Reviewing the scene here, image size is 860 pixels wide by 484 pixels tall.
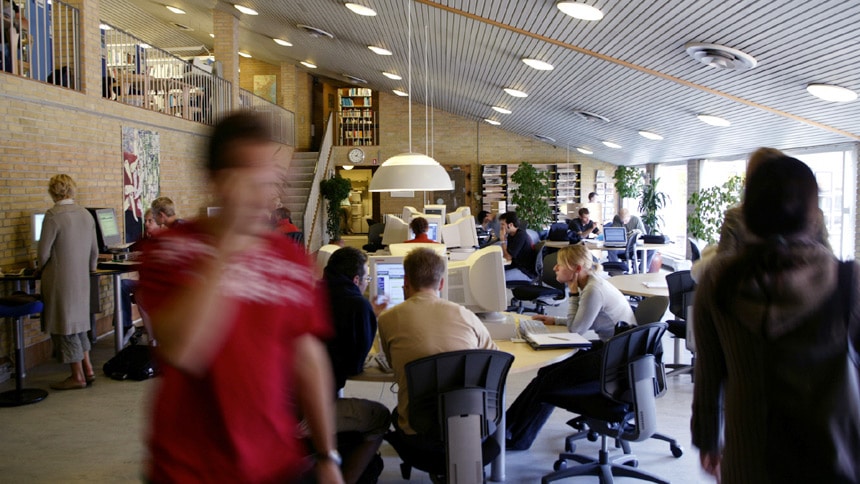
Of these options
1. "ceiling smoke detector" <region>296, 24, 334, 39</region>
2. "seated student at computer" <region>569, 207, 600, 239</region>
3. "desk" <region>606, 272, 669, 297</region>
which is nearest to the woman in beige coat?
"desk" <region>606, 272, 669, 297</region>

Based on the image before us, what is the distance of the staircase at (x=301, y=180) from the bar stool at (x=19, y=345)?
9539 mm

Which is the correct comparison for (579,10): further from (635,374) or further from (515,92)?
(515,92)

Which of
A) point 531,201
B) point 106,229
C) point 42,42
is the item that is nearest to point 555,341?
point 106,229

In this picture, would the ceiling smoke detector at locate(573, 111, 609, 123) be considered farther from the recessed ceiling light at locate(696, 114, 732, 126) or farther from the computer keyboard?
the computer keyboard

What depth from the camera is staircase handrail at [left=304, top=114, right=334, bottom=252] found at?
51.8ft

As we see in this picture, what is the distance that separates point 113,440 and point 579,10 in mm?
4782

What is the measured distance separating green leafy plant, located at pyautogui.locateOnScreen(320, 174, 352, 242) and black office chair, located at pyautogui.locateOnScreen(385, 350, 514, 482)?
1368cm

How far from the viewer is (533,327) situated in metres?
4.62

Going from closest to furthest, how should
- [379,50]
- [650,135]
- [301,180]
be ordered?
[650,135]
[379,50]
[301,180]

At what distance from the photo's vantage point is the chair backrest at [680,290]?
239 inches

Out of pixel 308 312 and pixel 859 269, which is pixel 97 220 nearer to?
pixel 308 312

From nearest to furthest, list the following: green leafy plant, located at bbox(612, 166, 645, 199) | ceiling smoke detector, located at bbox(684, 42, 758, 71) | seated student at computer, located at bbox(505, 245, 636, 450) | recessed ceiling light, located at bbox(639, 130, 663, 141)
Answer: seated student at computer, located at bbox(505, 245, 636, 450) → ceiling smoke detector, located at bbox(684, 42, 758, 71) → recessed ceiling light, located at bbox(639, 130, 663, 141) → green leafy plant, located at bbox(612, 166, 645, 199)

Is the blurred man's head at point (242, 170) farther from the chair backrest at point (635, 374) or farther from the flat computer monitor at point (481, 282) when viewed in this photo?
the flat computer monitor at point (481, 282)

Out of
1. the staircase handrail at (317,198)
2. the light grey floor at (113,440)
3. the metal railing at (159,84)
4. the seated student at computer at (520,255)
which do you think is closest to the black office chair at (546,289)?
the seated student at computer at (520,255)
